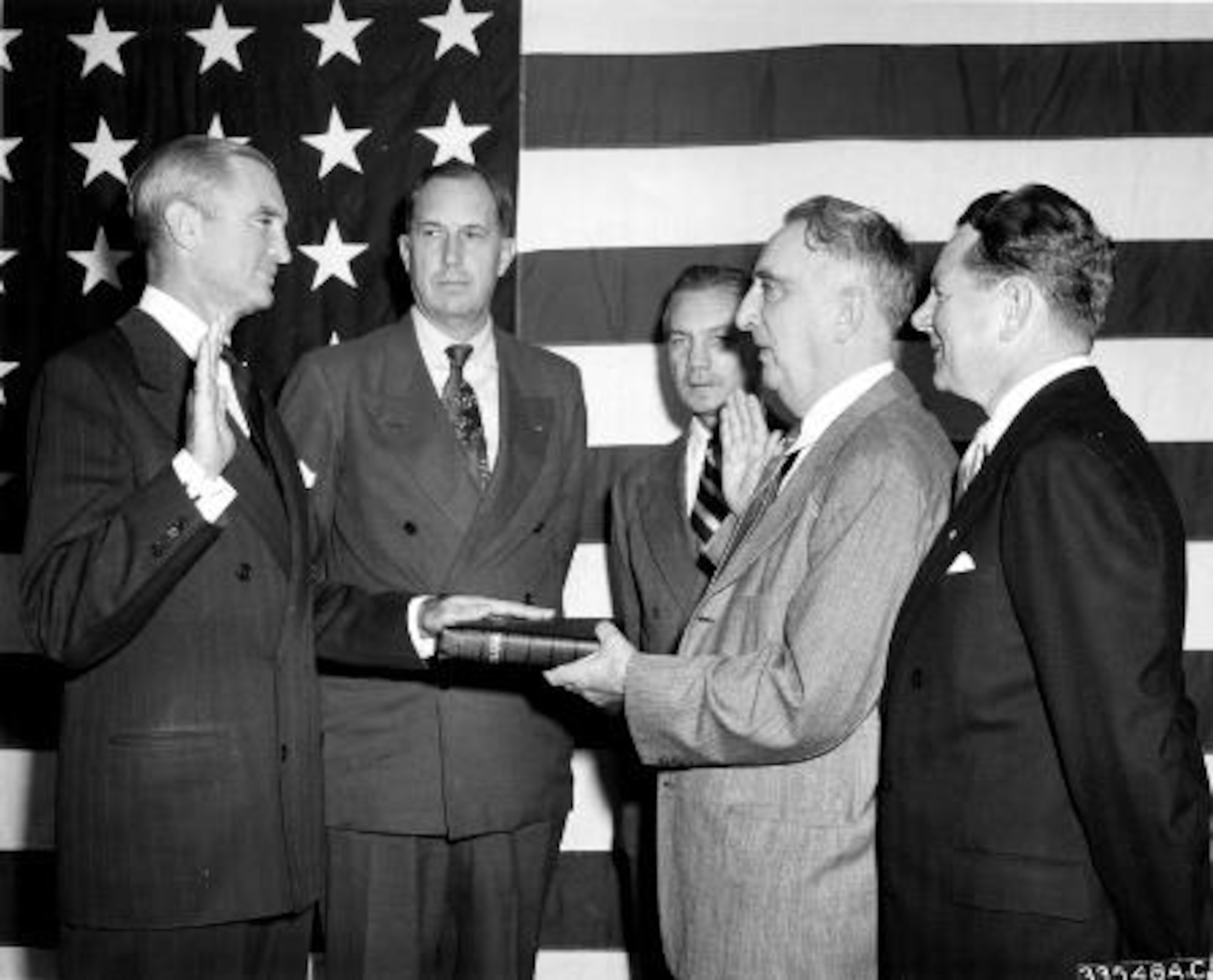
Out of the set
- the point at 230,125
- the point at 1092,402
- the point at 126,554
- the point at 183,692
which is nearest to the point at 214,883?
the point at 183,692

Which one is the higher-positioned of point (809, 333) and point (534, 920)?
point (809, 333)

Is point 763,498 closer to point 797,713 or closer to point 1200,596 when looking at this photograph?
point 797,713

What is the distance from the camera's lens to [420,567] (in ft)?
9.88

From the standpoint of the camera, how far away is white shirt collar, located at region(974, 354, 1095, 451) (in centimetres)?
206

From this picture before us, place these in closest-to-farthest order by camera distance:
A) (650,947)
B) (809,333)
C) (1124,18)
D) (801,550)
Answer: (801,550) < (809,333) < (650,947) < (1124,18)

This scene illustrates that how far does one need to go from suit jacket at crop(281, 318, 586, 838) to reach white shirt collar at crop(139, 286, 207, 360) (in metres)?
0.67

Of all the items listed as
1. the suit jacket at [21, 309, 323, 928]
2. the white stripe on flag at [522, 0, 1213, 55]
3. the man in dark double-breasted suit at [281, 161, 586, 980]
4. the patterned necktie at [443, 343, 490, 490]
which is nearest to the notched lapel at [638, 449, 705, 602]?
the man in dark double-breasted suit at [281, 161, 586, 980]

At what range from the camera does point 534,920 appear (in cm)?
310

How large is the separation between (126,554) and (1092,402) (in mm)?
1472

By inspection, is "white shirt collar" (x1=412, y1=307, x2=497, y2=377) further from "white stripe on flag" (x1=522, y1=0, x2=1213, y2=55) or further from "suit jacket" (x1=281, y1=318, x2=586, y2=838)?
"white stripe on flag" (x1=522, y1=0, x2=1213, y2=55)

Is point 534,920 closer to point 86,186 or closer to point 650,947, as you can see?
point 650,947

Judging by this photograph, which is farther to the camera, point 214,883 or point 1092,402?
point 214,883

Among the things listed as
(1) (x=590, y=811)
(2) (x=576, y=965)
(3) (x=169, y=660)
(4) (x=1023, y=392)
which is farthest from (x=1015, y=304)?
(2) (x=576, y=965)

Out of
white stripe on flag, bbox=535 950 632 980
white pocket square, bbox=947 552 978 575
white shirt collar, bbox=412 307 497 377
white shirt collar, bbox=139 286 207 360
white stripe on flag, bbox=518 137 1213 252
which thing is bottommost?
white stripe on flag, bbox=535 950 632 980
